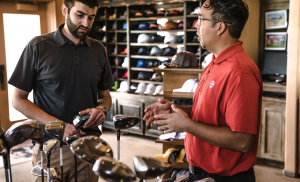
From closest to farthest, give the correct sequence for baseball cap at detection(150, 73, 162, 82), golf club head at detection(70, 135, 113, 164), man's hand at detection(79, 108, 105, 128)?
1. golf club head at detection(70, 135, 113, 164)
2. man's hand at detection(79, 108, 105, 128)
3. baseball cap at detection(150, 73, 162, 82)

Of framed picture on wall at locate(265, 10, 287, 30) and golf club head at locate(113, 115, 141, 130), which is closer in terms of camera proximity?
golf club head at locate(113, 115, 141, 130)

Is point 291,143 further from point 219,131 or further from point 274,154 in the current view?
point 219,131


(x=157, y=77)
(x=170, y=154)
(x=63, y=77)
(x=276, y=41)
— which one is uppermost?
(x=276, y=41)

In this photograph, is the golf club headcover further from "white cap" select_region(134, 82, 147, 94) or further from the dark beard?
"white cap" select_region(134, 82, 147, 94)

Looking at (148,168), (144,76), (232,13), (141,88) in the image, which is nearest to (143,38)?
(144,76)

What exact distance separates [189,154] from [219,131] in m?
0.28

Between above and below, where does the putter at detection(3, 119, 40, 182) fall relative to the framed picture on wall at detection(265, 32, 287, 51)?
below

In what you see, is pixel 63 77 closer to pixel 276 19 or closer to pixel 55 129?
pixel 55 129

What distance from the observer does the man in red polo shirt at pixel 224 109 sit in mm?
1361

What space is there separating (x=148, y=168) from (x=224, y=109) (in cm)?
58

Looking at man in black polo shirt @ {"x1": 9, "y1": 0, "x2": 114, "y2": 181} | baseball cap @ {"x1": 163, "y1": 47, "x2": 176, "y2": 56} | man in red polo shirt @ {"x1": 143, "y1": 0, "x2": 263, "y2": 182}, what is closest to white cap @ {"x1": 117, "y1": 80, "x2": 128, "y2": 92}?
baseball cap @ {"x1": 163, "y1": 47, "x2": 176, "y2": 56}

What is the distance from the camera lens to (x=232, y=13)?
1.49 m

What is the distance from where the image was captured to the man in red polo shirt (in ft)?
4.47

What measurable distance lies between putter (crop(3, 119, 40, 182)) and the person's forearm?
56cm
